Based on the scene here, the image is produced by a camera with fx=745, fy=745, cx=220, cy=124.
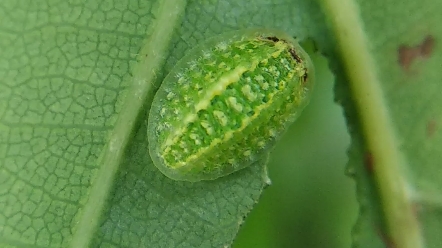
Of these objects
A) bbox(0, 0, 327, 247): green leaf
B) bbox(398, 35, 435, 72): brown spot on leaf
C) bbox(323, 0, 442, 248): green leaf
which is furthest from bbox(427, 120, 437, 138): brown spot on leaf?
bbox(0, 0, 327, 247): green leaf

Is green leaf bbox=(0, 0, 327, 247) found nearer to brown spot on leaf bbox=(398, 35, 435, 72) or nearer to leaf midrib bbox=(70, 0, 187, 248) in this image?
leaf midrib bbox=(70, 0, 187, 248)

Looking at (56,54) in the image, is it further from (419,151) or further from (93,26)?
(419,151)

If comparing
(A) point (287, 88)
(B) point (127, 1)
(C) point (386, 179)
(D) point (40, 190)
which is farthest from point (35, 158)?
(C) point (386, 179)

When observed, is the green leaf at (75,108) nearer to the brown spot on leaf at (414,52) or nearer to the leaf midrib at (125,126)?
the leaf midrib at (125,126)

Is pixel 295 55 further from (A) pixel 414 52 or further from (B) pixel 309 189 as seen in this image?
(B) pixel 309 189

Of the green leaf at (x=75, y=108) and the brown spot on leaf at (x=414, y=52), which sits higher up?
the brown spot on leaf at (x=414, y=52)

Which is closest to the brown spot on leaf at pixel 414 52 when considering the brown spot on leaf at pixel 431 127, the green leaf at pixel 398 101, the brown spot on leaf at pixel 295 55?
the green leaf at pixel 398 101

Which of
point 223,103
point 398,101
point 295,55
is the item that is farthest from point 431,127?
point 223,103
